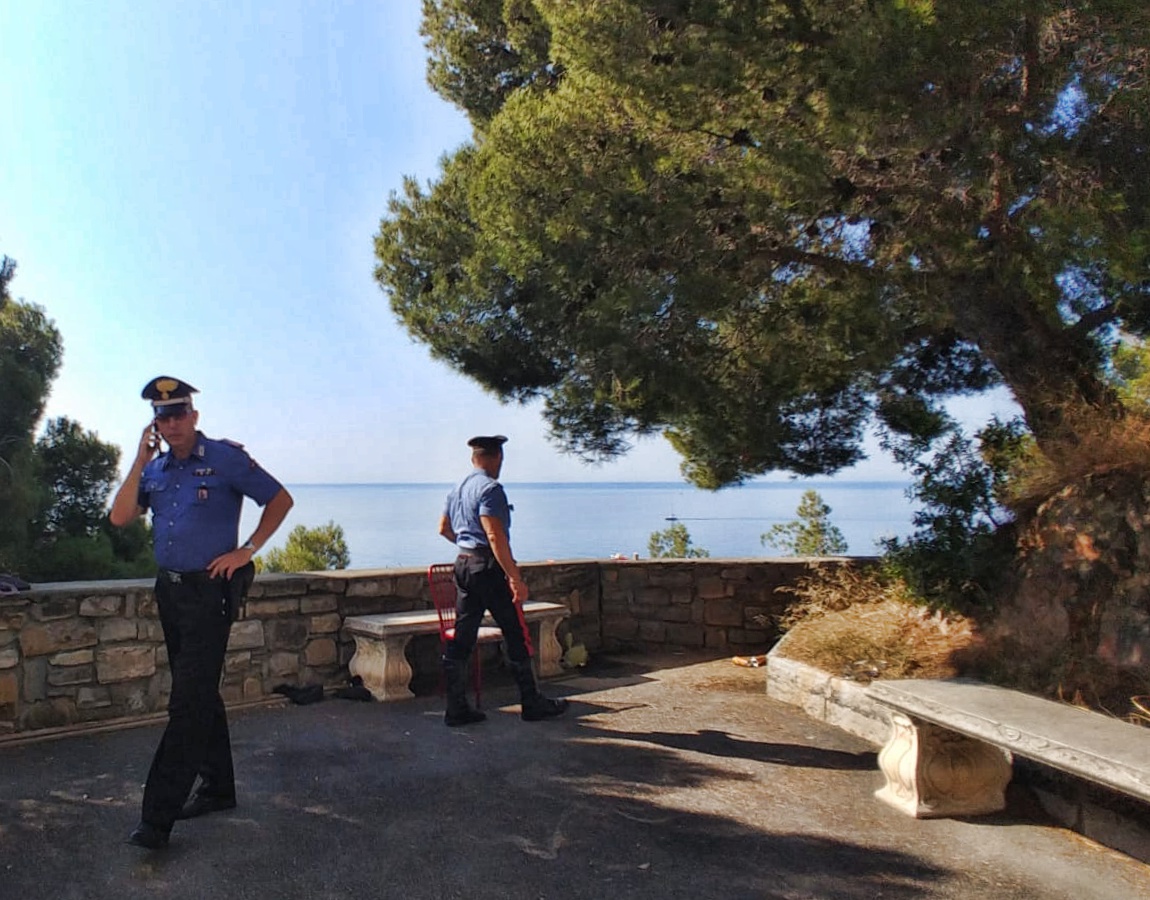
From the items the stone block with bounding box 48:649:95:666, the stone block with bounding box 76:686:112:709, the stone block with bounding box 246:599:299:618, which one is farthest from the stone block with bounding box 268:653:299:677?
the stone block with bounding box 48:649:95:666

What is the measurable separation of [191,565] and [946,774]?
335 centimetres

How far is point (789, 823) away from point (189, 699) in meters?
2.53

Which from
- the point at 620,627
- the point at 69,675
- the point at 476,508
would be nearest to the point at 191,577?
the point at 476,508

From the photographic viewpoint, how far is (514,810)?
387 cm

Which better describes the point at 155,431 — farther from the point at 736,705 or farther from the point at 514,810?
the point at 736,705

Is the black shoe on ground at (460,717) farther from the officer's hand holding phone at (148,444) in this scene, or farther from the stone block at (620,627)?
the stone block at (620,627)

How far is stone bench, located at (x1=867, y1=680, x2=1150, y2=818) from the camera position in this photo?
3340 millimetres

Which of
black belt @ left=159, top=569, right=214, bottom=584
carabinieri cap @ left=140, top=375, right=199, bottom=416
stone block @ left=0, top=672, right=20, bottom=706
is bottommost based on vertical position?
stone block @ left=0, top=672, right=20, bottom=706

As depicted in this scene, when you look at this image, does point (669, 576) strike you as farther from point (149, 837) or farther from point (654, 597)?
point (149, 837)

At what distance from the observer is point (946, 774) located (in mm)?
3908

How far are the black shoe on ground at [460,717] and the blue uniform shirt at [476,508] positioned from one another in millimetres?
1005

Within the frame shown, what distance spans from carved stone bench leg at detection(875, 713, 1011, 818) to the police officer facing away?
226 centimetres

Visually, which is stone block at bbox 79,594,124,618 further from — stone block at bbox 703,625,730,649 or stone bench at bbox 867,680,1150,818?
stone block at bbox 703,625,730,649

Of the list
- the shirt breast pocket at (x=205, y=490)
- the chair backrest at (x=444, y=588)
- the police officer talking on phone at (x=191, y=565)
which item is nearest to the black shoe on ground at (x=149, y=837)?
the police officer talking on phone at (x=191, y=565)
